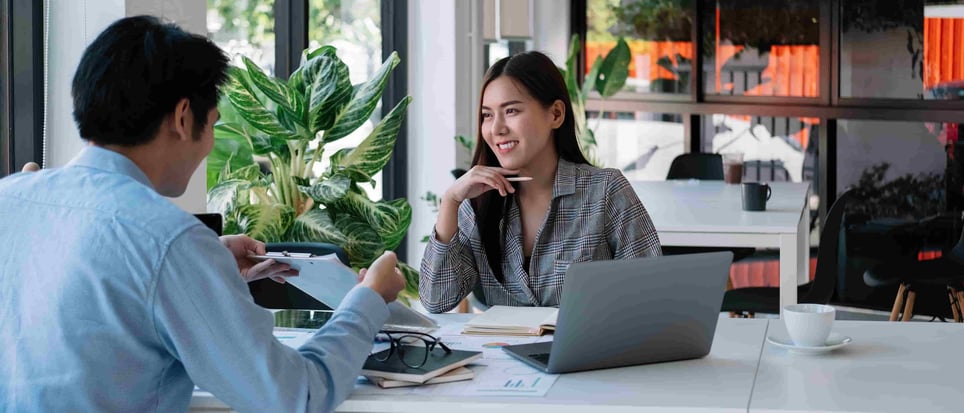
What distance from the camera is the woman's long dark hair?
277 centimetres

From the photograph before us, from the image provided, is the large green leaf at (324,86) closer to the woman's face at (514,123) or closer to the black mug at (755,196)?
the woman's face at (514,123)

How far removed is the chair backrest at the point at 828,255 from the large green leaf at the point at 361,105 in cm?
159

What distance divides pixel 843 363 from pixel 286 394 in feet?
3.11

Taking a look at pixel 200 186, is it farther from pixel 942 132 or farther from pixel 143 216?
pixel 942 132

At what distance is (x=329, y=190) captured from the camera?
11.7 feet

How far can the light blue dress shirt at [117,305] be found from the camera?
150cm

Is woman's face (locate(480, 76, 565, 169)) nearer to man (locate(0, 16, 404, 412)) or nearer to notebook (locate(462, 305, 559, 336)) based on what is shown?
notebook (locate(462, 305, 559, 336))

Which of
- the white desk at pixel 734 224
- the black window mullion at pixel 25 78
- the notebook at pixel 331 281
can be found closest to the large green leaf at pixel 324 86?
the black window mullion at pixel 25 78

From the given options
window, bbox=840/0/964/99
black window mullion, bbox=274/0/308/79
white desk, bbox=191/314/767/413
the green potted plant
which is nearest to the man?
white desk, bbox=191/314/767/413

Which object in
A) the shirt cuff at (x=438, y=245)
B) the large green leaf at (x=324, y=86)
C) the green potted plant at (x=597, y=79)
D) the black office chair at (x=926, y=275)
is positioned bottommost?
the black office chair at (x=926, y=275)

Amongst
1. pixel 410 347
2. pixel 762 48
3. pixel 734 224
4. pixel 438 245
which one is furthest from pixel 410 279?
pixel 762 48

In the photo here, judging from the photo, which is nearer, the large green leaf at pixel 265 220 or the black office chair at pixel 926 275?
the large green leaf at pixel 265 220

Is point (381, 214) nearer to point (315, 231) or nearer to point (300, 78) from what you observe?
point (315, 231)

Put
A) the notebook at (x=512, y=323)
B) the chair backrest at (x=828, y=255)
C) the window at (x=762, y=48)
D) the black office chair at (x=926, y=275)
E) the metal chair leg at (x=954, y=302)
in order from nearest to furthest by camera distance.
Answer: the notebook at (x=512, y=323)
the chair backrest at (x=828, y=255)
the black office chair at (x=926, y=275)
the metal chair leg at (x=954, y=302)
the window at (x=762, y=48)
